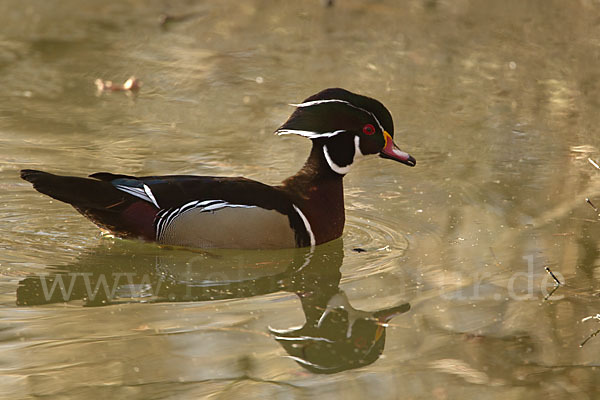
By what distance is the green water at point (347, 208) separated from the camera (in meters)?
4.74

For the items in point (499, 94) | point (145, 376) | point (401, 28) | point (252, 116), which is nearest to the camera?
point (145, 376)

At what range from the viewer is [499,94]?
995cm

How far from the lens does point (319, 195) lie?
21.2 feet

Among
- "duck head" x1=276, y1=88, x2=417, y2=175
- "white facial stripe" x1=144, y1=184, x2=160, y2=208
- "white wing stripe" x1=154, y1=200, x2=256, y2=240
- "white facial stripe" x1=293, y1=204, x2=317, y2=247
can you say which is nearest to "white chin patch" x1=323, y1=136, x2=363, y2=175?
"duck head" x1=276, y1=88, x2=417, y2=175

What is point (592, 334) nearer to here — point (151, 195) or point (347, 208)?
point (347, 208)

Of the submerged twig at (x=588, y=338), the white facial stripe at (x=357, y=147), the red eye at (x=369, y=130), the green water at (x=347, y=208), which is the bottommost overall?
the submerged twig at (x=588, y=338)

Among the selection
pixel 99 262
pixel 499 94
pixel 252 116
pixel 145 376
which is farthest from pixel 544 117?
pixel 145 376

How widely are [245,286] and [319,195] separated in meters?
0.98

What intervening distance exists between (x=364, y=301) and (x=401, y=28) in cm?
726

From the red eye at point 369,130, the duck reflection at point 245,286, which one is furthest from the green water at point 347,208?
the red eye at point 369,130

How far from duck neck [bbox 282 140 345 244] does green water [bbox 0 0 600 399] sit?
143 mm

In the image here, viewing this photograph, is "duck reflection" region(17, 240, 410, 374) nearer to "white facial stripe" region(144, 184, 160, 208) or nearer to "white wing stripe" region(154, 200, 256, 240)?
"white wing stripe" region(154, 200, 256, 240)

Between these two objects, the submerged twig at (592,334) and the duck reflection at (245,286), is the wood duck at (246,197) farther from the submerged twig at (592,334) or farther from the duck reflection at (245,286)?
the submerged twig at (592,334)

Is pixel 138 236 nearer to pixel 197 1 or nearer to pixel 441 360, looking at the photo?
pixel 441 360
